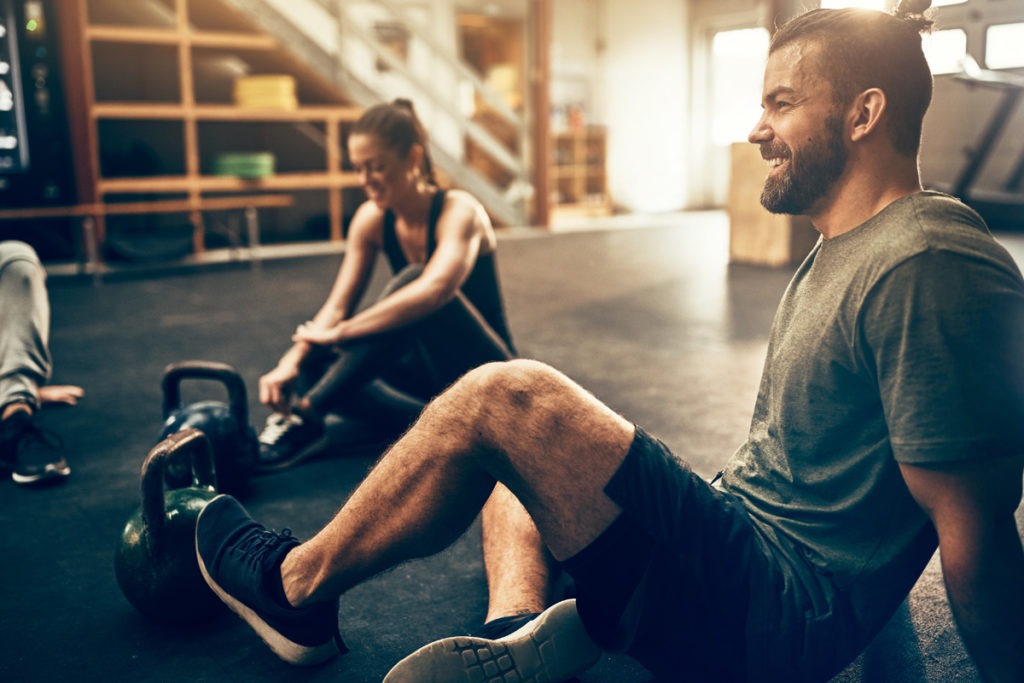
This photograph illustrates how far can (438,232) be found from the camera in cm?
Result: 272

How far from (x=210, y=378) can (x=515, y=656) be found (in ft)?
4.27

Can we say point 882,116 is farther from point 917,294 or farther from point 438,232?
point 438,232

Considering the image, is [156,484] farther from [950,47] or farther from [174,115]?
[950,47]

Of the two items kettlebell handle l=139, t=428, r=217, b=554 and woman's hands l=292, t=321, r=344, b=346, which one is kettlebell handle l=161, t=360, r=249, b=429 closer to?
woman's hands l=292, t=321, r=344, b=346

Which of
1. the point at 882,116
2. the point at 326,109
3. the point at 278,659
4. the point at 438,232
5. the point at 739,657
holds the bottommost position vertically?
the point at 278,659

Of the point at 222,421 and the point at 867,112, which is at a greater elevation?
the point at 867,112

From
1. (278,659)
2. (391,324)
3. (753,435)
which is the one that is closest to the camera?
(753,435)

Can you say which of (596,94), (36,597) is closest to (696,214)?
(596,94)

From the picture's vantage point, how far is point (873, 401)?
1.21 m

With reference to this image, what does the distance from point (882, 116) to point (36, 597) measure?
1788 mm

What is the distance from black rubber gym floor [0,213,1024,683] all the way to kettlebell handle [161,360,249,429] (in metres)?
0.24

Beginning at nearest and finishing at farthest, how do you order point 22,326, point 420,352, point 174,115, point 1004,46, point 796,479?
point 796,479 → point 420,352 → point 22,326 → point 174,115 → point 1004,46

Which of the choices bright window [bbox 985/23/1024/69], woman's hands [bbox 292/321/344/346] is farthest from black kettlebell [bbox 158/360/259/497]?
bright window [bbox 985/23/1024/69]

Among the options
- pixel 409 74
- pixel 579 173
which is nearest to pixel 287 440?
pixel 409 74
